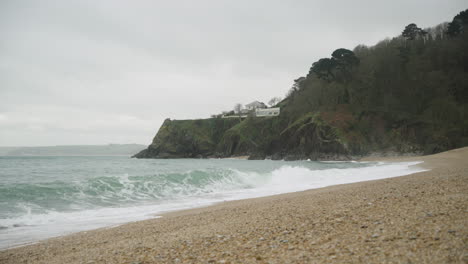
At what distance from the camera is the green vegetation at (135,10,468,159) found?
189ft

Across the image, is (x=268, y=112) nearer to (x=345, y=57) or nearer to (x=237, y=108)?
(x=237, y=108)

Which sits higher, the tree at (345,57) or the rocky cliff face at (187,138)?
the tree at (345,57)

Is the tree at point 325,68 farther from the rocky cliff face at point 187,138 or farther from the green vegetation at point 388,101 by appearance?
the rocky cliff face at point 187,138

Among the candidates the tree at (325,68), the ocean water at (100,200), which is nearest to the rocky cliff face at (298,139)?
the tree at (325,68)

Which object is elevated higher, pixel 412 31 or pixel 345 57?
pixel 412 31

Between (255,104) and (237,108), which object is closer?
(237,108)

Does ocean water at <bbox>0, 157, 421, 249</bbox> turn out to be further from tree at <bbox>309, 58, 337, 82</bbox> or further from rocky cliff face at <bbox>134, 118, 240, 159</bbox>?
rocky cliff face at <bbox>134, 118, 240, 159</bbox>

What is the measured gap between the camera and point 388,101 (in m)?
64.8

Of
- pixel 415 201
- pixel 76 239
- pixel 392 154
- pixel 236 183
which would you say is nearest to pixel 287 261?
pixel 415 201

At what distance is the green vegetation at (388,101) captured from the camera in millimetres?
57562

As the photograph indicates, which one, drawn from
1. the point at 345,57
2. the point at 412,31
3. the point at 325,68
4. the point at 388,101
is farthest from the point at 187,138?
the point at 412,31

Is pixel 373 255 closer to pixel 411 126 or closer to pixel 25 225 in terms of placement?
pixel 25 225

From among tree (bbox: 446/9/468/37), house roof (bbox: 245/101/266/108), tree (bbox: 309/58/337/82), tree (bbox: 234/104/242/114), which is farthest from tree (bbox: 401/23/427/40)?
house roof (bbox: 245/101/266/108)

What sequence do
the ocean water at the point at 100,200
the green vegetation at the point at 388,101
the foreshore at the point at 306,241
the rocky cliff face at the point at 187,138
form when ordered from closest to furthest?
the foreshore at the point at 306,241
the ocean water at the point at 100,200
the green vegetation at the point at 388,101
the rocky cliff face at the point at 187,138
